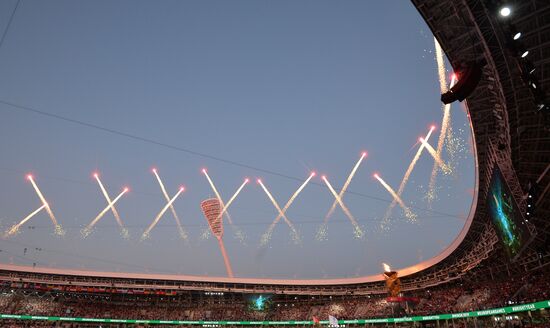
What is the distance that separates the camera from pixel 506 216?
24203 millimetres

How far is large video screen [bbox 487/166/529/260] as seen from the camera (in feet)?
72.6

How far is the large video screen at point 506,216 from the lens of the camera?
872 inches

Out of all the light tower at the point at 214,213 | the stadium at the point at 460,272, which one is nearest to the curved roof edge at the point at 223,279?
the stadium at the point at 460,272

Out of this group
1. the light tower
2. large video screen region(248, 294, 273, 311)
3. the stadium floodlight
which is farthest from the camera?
large video screen region(248, 294, 273, 311)

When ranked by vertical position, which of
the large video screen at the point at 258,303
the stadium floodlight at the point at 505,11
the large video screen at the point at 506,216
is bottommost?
the large video screen at the point at 506,216

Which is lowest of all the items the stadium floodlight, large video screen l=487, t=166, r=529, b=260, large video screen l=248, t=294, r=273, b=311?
large video screen l=487, t=166, r=529, b=260

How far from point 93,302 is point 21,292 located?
1169 cm

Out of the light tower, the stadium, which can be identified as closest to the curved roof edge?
the stadium

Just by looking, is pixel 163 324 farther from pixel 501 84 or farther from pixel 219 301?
pixel 501 84

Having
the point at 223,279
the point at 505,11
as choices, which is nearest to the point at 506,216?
the point at 505,11

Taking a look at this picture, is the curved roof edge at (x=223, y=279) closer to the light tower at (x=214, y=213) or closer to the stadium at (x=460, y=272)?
the stadium at (x=460, y=272)

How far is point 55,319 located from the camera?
63.9 m

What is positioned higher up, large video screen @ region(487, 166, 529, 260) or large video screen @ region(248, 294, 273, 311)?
large video screen @ region(248, 294, 273, 311)

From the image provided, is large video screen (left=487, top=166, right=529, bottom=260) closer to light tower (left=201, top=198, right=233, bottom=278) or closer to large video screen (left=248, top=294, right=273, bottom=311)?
light tower (left=201, top=198, right=233, bottom=278)
